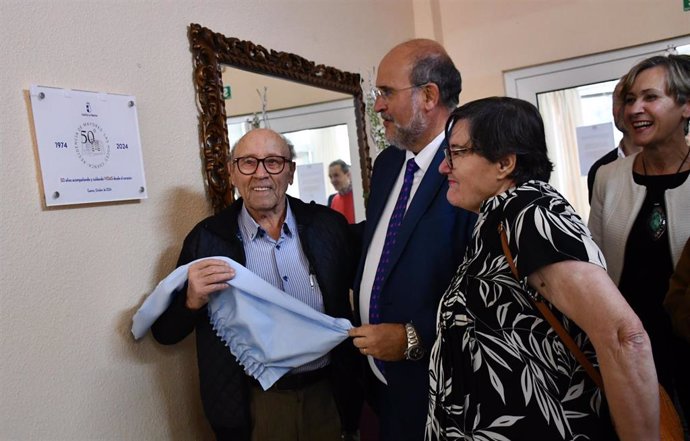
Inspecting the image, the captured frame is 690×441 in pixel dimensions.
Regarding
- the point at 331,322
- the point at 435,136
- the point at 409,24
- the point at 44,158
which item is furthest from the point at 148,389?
the point at 409,24

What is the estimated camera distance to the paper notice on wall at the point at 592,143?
10.7ft

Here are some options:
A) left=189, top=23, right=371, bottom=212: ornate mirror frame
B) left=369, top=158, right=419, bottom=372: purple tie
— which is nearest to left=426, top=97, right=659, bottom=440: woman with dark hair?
left=369, top=158, right=419, bottom=372: purple tie

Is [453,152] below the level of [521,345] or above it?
above

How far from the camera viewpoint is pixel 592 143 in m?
3.30

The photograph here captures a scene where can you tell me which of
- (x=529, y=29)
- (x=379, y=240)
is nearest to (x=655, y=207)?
(x=379, y=240)

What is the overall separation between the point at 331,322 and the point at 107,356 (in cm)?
61

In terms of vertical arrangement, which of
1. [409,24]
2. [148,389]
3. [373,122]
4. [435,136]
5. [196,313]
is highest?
[409,24]

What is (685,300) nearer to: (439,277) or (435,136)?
(439,277)

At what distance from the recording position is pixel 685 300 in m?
1.46

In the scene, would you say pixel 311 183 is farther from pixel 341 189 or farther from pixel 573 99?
pixel 573 99

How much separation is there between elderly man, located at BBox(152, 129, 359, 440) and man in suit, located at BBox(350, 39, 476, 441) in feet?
0.36

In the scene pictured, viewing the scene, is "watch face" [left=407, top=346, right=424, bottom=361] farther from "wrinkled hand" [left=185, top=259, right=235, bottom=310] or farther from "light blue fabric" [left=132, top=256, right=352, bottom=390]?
"wrinkled hand" [left=185, top=259, right=235, bottom=310]

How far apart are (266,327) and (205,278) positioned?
A: 23cm

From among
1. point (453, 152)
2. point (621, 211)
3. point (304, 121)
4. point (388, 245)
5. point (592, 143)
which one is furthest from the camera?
point (592, 143)
